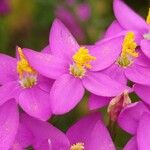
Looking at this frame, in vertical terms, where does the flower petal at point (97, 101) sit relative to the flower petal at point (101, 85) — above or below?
below

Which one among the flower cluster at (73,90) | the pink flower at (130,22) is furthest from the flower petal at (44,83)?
the pink flower at (130,22)

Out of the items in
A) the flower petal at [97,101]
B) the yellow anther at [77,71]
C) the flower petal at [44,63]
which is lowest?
the flower petal at [97,101]

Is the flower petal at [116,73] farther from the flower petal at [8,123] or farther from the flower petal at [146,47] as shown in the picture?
the flower petal at [8,123]

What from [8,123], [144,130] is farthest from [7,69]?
[144,130]

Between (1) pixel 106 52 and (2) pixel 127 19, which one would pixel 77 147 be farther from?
(2) pixel 127 19

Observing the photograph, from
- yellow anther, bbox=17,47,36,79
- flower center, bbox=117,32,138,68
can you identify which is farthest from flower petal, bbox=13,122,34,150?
flower center, bbox=117,32,138,68

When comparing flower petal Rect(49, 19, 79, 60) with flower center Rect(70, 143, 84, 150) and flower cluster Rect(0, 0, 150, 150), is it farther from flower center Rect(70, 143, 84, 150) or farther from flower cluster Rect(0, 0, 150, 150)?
flower center Rect(70, 143, 84, 150)

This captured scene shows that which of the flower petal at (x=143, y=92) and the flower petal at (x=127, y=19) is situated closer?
the flower petal at (x=143, y=92)
